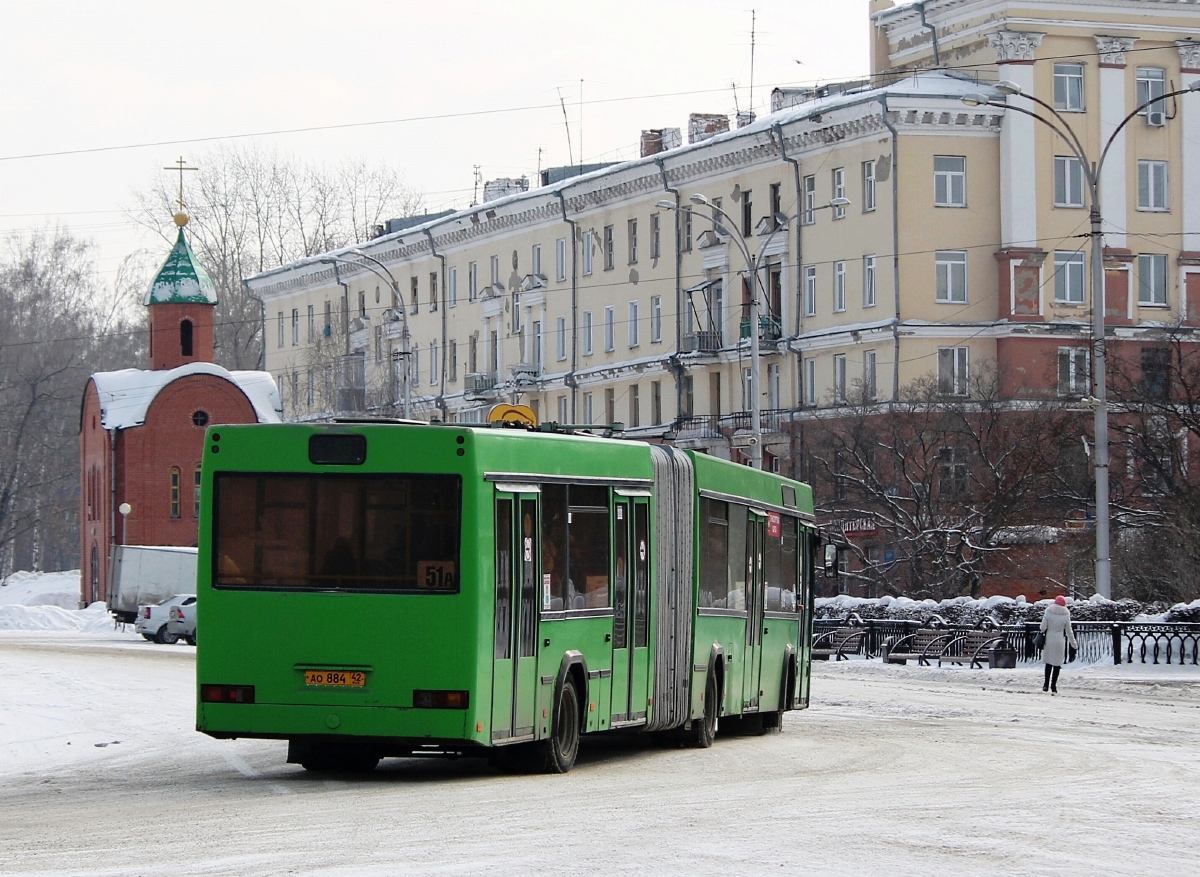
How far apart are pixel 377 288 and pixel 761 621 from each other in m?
73.7

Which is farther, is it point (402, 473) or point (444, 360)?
point (444, 360)

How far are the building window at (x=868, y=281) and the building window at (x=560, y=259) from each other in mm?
18085

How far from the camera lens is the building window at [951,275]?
64938mm

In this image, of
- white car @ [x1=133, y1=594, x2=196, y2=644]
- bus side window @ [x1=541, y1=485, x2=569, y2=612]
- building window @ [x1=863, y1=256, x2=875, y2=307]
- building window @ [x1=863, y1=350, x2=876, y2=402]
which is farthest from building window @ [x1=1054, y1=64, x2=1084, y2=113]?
bus side window @ [x1=541, y1=485, x2=569, y2=612]

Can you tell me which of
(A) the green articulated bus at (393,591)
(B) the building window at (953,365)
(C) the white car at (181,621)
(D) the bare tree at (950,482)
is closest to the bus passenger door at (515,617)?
(A) the green articulated bus at (393,591)

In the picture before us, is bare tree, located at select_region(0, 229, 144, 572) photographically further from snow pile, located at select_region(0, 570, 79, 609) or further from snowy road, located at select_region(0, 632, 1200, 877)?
snowy road, located at select_region(0, 632, 1200, 877)

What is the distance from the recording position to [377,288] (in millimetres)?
94312

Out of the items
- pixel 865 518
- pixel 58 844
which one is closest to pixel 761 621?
pixel 58 844

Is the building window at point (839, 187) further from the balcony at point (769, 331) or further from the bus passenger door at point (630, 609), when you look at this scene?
the bus passenger door at point (630, 609)

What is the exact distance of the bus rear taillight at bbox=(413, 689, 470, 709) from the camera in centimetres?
1487

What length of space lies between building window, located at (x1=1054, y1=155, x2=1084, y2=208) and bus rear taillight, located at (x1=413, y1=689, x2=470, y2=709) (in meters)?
53.0

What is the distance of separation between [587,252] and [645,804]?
2633 inches

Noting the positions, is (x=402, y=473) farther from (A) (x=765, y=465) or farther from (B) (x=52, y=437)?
(B) (x=52, y=437)

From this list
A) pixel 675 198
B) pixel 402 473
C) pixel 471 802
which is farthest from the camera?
pixel 675 198
